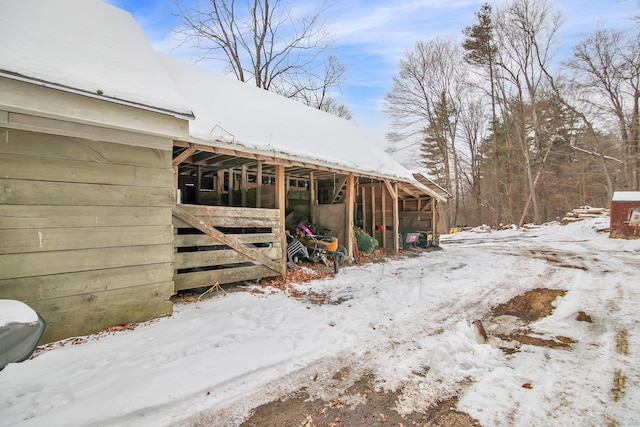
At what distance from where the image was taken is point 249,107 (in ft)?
25.7

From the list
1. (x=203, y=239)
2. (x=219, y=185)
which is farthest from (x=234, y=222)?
(x=219, y=185)

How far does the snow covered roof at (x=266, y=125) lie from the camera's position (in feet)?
18.9

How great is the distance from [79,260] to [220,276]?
2.06 m

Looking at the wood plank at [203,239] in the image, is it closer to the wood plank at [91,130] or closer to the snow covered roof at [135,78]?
the wood plank at [91,130]

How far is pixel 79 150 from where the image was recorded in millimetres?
3336

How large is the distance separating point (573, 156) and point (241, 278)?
29.0m

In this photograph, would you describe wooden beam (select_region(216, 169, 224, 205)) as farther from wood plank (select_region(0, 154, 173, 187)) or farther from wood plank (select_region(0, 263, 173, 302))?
wood plank (select_region(0, 263, 173, 302))

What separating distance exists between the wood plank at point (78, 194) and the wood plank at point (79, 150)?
12.0 inches

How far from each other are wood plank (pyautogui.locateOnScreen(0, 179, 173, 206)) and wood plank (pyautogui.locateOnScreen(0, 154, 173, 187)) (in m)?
0.06

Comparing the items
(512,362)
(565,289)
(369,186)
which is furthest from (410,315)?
(369,186)

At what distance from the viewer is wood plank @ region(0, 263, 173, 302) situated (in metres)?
2.94

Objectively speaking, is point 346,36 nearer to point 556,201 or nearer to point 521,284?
point 521,284

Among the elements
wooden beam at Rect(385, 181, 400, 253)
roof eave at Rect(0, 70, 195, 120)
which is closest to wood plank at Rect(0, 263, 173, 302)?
roof eave at Rect(0, 70, 195, 120)

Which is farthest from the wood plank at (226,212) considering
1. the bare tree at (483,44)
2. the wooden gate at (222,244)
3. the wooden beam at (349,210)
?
the bare tree at (483,44)
